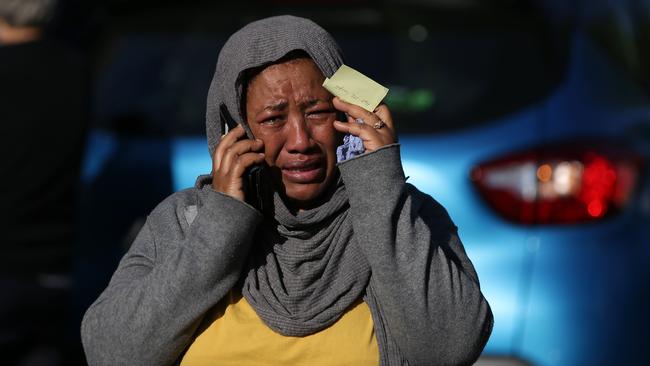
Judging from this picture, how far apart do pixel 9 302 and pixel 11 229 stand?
251 mm

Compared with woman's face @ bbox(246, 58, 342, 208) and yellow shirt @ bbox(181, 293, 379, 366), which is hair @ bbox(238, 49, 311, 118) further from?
yellow shirt @ bbox(181, 293, 379, 366)

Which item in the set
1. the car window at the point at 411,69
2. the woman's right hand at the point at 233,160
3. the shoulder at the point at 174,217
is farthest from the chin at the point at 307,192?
the car window at the point at 411,69

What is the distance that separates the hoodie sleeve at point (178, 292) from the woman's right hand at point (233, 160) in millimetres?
25

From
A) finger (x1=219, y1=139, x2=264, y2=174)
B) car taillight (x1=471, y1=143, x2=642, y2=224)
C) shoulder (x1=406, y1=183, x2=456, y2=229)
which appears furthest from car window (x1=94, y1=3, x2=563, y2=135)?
finger (x1=219, y1=139, x2=264, y2=174)

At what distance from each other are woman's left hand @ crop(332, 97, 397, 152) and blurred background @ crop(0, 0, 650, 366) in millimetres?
1104

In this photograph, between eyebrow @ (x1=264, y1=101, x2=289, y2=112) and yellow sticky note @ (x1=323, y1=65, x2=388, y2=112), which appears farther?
eyebrow @ (x1=264, y1=101, x2=289, y2=112)

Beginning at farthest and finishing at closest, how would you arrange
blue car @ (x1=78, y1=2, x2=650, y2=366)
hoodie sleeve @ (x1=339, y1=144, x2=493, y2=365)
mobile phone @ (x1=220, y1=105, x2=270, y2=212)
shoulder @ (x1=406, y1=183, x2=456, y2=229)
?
blue car @ (x1=78, y1=2, x2=650, y2=366) → shoulder @ (x1=406, y1=183, x2=456, y2=229) → mobile phone @ (x1=220, y1=105, x2=270, y2=212) → hoodie sleeve @ (x1=339, y1=144, x2=493, y2=365)

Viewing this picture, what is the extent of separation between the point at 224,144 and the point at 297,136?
0.17 meters

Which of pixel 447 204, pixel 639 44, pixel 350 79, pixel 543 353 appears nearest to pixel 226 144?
pixel 350 79

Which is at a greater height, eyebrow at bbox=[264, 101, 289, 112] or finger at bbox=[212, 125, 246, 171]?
eyebrow at bbox=[264, 101, 289, 112]

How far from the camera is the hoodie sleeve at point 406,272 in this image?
8.21 feet

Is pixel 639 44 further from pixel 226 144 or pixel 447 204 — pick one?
pixel 226 144

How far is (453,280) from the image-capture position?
255 centimetres

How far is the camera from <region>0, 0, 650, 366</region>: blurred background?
12.0 feet
